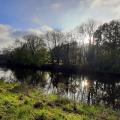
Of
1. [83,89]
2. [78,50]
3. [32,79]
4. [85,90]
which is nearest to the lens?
[85,90]

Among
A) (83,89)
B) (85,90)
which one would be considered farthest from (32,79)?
(85,90)

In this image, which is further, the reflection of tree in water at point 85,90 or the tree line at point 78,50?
the tree line at point 78,50

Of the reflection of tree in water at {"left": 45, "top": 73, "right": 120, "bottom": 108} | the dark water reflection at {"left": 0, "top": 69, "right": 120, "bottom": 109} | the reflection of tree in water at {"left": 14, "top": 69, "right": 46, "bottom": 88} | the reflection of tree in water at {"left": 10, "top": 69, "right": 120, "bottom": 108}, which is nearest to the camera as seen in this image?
the reflection of tree in water at {"left": 45, "top": 73, "right": 120, "bottom": 108}

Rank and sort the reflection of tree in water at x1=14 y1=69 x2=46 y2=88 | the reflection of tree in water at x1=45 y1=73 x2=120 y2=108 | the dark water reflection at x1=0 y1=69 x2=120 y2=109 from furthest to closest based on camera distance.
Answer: the reflection of tree in water at x1=14 y1=69 x2=46 y2=88
the dark water reflection at x1=0 y1=69 x2=120 y2=109
the reflection of tree in water at x1=45 y1=73 x2=120 y2=108

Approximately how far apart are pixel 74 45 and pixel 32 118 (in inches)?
3442

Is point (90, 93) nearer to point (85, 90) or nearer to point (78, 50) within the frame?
point (85, 90)

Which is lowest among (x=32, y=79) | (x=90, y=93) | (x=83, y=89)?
(x=90, y=93)

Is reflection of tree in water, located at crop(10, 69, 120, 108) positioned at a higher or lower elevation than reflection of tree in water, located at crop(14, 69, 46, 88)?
lower

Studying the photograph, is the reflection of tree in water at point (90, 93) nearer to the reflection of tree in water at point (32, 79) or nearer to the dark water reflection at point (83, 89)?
the dark water reflection at point (83, 89)

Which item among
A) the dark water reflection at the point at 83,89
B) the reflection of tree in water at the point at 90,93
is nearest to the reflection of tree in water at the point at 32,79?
the dark water reflection at the point at 83,89

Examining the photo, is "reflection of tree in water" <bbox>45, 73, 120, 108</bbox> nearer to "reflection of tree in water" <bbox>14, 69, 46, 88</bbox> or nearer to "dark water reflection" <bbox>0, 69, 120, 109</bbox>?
"dark water reflection" <bbox>0, 69, 120, 109</bbox>

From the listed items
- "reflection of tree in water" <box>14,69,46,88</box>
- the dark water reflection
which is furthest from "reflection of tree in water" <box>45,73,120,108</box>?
"reflection of tree in water" <box>14,69,46,88</box>

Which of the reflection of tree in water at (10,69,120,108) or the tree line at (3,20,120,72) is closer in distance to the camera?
the reflection of tree in water at (10,69,120,108)

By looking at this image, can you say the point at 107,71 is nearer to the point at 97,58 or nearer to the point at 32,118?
the point at 97,58
